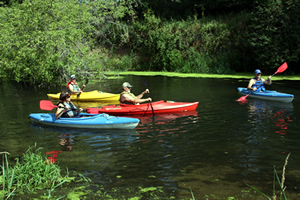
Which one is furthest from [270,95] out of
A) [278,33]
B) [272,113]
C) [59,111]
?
[278,33]

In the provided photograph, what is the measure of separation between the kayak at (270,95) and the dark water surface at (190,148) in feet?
0.83

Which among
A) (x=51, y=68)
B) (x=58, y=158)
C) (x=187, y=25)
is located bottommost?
(x=58, y=158)

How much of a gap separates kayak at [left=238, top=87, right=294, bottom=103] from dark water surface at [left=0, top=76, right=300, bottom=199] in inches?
9.9

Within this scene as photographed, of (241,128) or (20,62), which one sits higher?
(20,62)

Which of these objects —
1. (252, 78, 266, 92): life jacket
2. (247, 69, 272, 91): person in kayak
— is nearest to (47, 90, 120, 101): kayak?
(247, 69, 272, 91): person in kayak

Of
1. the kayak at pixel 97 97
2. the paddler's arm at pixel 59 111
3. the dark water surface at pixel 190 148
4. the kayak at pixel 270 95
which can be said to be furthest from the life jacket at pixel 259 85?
the paddler's arm at pixel 59 111

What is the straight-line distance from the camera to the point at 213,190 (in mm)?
4438

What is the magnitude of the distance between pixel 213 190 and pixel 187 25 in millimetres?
→ 20281

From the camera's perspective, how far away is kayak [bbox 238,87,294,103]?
35.2 feet

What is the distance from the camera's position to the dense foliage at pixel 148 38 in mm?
14352

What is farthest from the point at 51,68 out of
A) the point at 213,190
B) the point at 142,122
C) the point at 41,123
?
the point at 213,190

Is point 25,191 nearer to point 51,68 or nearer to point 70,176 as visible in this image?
point 70,176

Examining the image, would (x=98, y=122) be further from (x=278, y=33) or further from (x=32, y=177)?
(x=278, y=33)

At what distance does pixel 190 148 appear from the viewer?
633 cm
